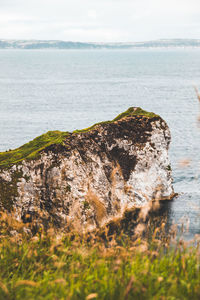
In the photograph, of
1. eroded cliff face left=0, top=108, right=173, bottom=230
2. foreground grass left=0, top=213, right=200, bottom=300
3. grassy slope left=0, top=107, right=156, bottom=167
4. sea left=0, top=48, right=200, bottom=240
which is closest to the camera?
foreground grass left=0, top=213, right=200, bottom=300

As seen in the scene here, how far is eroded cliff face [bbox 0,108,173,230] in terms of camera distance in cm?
1441

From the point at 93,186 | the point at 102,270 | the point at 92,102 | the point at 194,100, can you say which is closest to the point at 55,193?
the point at 93,186

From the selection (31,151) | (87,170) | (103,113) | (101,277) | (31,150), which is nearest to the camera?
(101,277)

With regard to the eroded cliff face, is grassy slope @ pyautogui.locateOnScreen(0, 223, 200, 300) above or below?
above

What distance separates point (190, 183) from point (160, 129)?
5.84 metres

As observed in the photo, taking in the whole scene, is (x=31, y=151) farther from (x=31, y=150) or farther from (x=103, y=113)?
(x=103, y=113)

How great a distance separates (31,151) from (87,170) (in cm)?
251

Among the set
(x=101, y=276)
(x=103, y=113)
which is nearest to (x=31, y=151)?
(x=101, y=276)

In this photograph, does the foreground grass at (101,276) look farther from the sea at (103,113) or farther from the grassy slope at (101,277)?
the sea at (103,113)

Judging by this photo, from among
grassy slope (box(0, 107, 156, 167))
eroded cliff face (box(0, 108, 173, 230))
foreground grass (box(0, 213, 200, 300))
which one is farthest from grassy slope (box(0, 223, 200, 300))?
grassy slope (box(0, 107, 156, 167))

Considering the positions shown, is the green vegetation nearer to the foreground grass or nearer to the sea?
the sea

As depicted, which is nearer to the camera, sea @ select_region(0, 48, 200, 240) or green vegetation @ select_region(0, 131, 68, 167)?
green vegetation @ select_region(0, 131, 68, 167)

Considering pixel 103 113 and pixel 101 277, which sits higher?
pixel 101 277

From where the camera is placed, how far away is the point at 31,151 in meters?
16.0
